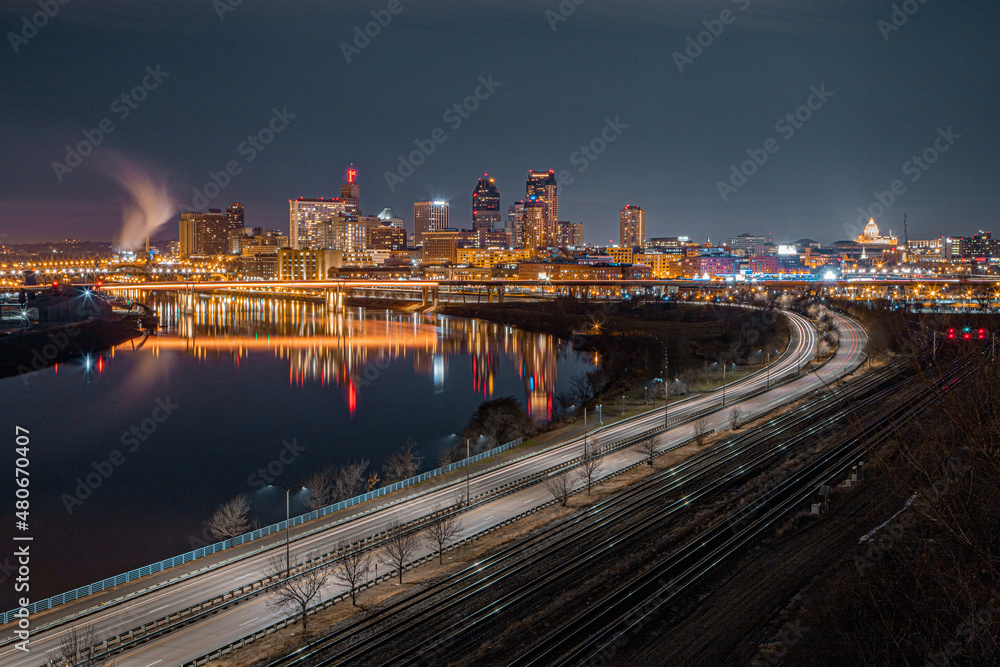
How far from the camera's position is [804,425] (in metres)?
17.2

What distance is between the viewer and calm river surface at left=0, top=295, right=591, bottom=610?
1251 centimetres

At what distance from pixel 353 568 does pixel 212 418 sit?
514 inches

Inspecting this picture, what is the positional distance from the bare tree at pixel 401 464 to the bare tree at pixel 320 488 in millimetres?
1095

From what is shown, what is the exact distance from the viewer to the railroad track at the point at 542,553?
24.7ft

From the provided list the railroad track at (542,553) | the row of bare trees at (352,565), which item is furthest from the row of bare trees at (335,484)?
the railroad track at (542,553)

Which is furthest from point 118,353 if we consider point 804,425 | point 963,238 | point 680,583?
point 963,238

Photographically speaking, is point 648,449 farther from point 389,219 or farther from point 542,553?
point 389,219

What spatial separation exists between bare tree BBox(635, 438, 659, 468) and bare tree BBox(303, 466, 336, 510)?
5937 millimetres

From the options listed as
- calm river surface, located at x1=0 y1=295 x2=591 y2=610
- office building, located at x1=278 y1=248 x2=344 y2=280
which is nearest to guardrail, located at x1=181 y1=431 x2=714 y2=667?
calm river surface, located at x1=0 y1=295 x2=591 y2=610

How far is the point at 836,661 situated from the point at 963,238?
13413 cm

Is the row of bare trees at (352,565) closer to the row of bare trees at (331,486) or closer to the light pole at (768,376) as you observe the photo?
the row of bare trees at (331,486)

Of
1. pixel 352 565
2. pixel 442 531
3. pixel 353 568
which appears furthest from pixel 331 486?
pixel 353 568

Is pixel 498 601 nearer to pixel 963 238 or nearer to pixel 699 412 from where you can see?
pixel 699 412

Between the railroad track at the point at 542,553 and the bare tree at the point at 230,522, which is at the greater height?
the railroad track at the point at 542,553
